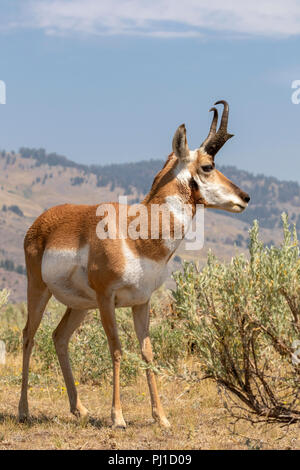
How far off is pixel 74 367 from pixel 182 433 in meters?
4.38

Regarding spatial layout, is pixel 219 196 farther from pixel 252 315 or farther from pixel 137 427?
A: pixel 137 427

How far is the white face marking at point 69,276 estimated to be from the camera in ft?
25.1

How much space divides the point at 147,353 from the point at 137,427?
2.74 ft

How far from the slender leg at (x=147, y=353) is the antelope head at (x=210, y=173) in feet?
4.84

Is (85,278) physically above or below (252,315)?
above

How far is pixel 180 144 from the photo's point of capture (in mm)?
7172

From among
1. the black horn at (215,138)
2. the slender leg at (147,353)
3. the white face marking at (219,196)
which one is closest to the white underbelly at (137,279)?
the slender leg at (147,353)

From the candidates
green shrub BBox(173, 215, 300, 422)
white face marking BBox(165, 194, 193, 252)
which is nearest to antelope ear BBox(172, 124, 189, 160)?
white face marking BBox(165, 194, 193, 252)

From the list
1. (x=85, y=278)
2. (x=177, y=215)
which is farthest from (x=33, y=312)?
(x=177, y=215)

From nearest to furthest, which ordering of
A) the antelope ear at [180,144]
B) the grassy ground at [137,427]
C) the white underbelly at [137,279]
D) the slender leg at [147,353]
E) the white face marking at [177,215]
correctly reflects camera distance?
the grassy ground at [137,427] < the antelope ear at [180,144] < the white underbelly at [137,279] < the white face marking at [177,215] < the slender leg at [147,353]

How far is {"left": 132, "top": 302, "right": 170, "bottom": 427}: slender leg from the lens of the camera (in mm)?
7562

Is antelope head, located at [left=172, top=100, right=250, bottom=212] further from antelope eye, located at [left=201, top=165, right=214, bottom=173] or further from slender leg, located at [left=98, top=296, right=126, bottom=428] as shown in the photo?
slender leg, located at [left=98, top=296, right=126, bottom=428]

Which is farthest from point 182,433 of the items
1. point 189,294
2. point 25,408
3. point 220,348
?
point 25,408

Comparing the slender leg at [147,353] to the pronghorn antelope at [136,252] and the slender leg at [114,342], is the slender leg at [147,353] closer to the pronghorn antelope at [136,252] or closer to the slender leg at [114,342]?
the pronghorn antelope at [136,252]
